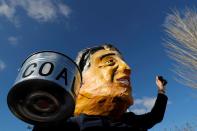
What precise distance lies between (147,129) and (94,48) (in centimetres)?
114

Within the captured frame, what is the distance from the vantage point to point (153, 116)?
3.45m

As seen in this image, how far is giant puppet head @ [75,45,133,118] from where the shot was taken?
341cm

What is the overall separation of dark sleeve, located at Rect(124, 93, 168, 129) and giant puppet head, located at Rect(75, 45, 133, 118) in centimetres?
11

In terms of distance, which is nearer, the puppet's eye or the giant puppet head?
the giant puppet head

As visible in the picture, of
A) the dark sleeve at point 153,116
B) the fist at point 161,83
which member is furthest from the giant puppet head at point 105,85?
the fist at point 161,83

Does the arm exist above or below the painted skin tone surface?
below

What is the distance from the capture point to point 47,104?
199cm

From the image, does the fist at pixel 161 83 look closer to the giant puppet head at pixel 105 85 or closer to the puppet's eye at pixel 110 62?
the giant puppet head at pixel 105 85

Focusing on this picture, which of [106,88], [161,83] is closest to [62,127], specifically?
[106,88]

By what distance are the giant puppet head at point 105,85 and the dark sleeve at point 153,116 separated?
0.37ft

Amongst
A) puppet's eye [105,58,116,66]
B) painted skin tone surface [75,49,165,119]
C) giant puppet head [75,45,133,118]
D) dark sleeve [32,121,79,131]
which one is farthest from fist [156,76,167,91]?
dark sleeve [32,121,79,131]

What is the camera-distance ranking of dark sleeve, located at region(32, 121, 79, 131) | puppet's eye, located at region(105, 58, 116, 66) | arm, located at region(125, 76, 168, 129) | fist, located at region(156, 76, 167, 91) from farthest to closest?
puppet's eye, located at region(105, 58, 116, 66) → fist, located at region(156, 76, 167, 91) → arm, located at region(125, 76, 168, 129) → dark sleeve, located at region(32, 121, 79, 131)

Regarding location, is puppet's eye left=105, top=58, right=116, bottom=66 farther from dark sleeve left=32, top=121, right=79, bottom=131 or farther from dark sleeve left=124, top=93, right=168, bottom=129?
dark sleeve left=32, top=121, right=79, bottom=131

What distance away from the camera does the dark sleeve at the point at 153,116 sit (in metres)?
3.41
